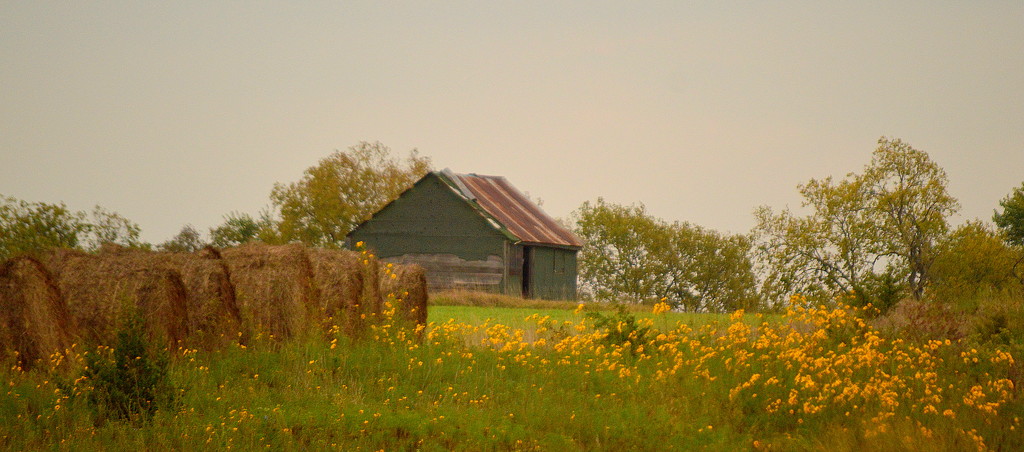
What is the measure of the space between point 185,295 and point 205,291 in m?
0.30

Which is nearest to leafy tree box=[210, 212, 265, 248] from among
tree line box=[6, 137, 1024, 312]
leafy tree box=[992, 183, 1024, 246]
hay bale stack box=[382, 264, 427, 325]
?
tree line box=[6, 137, 1024, 312]

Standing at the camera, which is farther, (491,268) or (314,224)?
(314,224)

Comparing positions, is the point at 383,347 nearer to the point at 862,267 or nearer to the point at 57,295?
the point at 57,295

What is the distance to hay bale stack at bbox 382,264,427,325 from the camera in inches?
639

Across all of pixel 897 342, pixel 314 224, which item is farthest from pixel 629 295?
pixel 897 342


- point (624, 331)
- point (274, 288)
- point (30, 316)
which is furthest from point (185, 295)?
point (624, 331)

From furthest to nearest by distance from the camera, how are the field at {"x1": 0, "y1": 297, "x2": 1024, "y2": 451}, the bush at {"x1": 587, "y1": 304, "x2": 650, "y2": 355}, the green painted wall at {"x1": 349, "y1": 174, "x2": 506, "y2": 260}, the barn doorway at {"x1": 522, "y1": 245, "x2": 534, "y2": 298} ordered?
1. the barn doorway at {"x1": 522, "y1": 245, "x2": 534, "y2": 298}
2. the green painted wall at {"x1": 349, "y1": 174, "x2": 506, "y2": 260}
3. the bush at {"x1": 587, "y1": 304, "x2": 650, "y2": 355}
4. the field at {"x1": 0, "y1": 297, "x2": 1024, "y2": 451}

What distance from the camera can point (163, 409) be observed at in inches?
426

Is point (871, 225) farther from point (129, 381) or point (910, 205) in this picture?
point (129, 381)

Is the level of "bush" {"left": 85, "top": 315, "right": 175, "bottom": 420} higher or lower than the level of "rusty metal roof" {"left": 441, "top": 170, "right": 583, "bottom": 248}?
lower

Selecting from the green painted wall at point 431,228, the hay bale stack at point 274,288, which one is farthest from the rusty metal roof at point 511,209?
the hay bale stack at point 274,288

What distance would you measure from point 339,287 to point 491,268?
22.0 meters

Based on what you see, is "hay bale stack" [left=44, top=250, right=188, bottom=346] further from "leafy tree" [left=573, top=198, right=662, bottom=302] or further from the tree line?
"leafy tree" [left=573, top=198, right=662, bottom=302]

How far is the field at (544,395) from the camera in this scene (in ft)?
34.7
